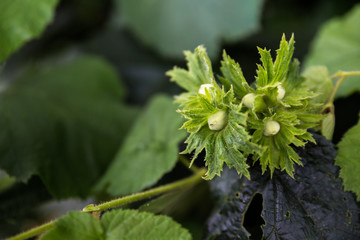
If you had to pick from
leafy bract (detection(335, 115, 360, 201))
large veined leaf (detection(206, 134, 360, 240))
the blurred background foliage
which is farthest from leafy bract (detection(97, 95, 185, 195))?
leafy bract (detection(335, 115, 360, 201))

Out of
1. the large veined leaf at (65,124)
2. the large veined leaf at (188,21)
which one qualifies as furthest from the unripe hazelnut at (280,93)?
the large veined leaf at (188,21)

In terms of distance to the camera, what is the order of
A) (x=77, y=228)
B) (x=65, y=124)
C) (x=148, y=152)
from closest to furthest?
(x=77, y=228)
(x=148, y=152)
(x=65, y=124)

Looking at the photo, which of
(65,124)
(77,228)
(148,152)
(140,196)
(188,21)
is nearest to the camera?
(77,228)

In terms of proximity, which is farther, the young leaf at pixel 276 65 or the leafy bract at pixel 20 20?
the leafy bract at pixel 20 20

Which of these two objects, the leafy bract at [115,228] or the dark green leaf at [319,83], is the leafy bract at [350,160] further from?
the leafy bract at [115,228]

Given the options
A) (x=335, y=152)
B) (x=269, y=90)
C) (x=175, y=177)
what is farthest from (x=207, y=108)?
(x=175, y=177)

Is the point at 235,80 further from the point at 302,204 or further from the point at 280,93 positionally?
the point at 302,204

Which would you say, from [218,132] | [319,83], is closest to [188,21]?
[319,83]
